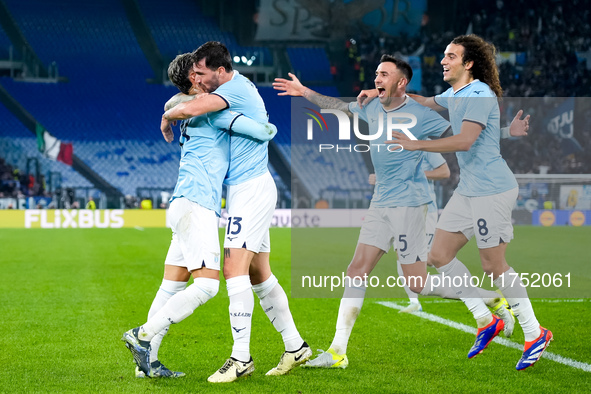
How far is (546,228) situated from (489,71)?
1638 cm

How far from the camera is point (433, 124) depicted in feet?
17.9

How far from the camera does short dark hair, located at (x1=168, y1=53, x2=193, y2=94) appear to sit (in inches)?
185

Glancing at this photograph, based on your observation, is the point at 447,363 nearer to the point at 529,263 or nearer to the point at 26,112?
the point at 529,263

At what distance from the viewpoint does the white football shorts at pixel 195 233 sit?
4.54m

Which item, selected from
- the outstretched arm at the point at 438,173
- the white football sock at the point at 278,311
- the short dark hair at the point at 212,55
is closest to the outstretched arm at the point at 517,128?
the outstretched arm at the point at 438,173

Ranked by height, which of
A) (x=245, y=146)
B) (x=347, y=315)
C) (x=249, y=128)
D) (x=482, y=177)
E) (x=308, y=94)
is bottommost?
(x=347, y=315)

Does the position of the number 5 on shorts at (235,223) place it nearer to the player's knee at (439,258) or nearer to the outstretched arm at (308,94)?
the outstretched arm at (308,94)

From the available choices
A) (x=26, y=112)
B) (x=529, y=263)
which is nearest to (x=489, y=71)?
(x=529, y=263)

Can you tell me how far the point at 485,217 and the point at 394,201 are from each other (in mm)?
642

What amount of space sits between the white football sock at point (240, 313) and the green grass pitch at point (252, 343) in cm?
20

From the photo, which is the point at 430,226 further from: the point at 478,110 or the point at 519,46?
the point at 519,46

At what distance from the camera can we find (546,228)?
67.3 feet

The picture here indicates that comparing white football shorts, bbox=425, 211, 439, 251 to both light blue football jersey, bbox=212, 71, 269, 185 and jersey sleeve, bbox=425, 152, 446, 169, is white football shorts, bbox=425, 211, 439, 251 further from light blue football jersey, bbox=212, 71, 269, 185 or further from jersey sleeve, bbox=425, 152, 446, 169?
light blue football jersey, bbox=212, 71, 269, 185

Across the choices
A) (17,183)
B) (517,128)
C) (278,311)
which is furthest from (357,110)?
(17,183)
